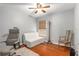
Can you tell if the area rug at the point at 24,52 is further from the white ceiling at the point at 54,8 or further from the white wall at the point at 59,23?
the white ceiling at the point at 54,8

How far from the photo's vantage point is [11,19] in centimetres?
156

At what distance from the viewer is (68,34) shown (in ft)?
5.03

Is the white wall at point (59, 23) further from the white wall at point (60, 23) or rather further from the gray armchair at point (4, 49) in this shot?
the gray armchair at point (4, 49)

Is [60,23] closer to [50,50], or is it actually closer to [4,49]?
[50,50]

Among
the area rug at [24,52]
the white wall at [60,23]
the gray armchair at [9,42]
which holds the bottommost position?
the area rug at [24,52]

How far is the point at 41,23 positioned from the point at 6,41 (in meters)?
0.64

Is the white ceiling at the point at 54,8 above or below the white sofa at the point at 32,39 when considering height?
above

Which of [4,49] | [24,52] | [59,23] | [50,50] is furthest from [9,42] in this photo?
[59,23]

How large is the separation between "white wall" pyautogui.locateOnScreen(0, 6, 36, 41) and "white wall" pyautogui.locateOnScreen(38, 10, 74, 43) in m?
0.38

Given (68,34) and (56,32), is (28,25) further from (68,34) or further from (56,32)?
(68,34)

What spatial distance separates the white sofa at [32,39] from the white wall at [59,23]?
19 centimetres

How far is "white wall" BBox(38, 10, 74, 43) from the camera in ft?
5.03

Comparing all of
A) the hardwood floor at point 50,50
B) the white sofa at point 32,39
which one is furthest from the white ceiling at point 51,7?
the hardwood floor at point 50,50

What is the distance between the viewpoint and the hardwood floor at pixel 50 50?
5.07ft
